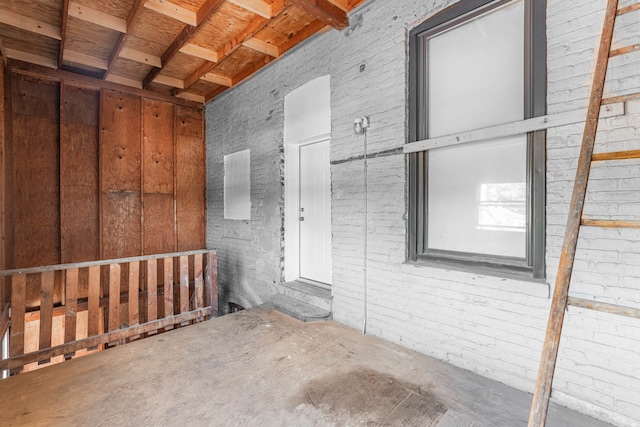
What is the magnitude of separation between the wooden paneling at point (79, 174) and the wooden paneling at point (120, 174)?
0.37 feet

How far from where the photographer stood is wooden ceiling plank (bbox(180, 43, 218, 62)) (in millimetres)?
3838

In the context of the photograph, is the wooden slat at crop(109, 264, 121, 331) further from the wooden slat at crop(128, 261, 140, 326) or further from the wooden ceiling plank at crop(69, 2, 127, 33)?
the wooden ceiling plank at crop(69, 2, 127, 33)

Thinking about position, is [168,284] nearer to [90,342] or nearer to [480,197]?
[90,342]

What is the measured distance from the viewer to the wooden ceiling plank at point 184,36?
300cm

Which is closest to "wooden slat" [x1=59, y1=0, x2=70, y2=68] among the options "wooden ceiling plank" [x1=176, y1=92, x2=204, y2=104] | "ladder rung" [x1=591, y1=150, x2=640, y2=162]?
"wooden ceiling plank" [x1=176, y1=92, x2=204, y2=104]

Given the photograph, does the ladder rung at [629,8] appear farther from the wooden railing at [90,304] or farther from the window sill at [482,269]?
the wooden railing at [90,304]

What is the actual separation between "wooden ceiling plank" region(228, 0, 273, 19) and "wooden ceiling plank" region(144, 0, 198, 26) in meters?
0.60

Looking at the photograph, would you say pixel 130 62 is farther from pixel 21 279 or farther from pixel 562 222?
pixel 562 222

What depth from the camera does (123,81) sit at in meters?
4.75

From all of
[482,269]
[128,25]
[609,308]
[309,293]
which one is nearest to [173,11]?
[128,25]

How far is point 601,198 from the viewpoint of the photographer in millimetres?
1770

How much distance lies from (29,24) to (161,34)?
4.20 ft

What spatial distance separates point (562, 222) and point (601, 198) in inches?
8.9

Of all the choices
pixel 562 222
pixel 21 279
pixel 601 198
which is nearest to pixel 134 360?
pixel 21 279
